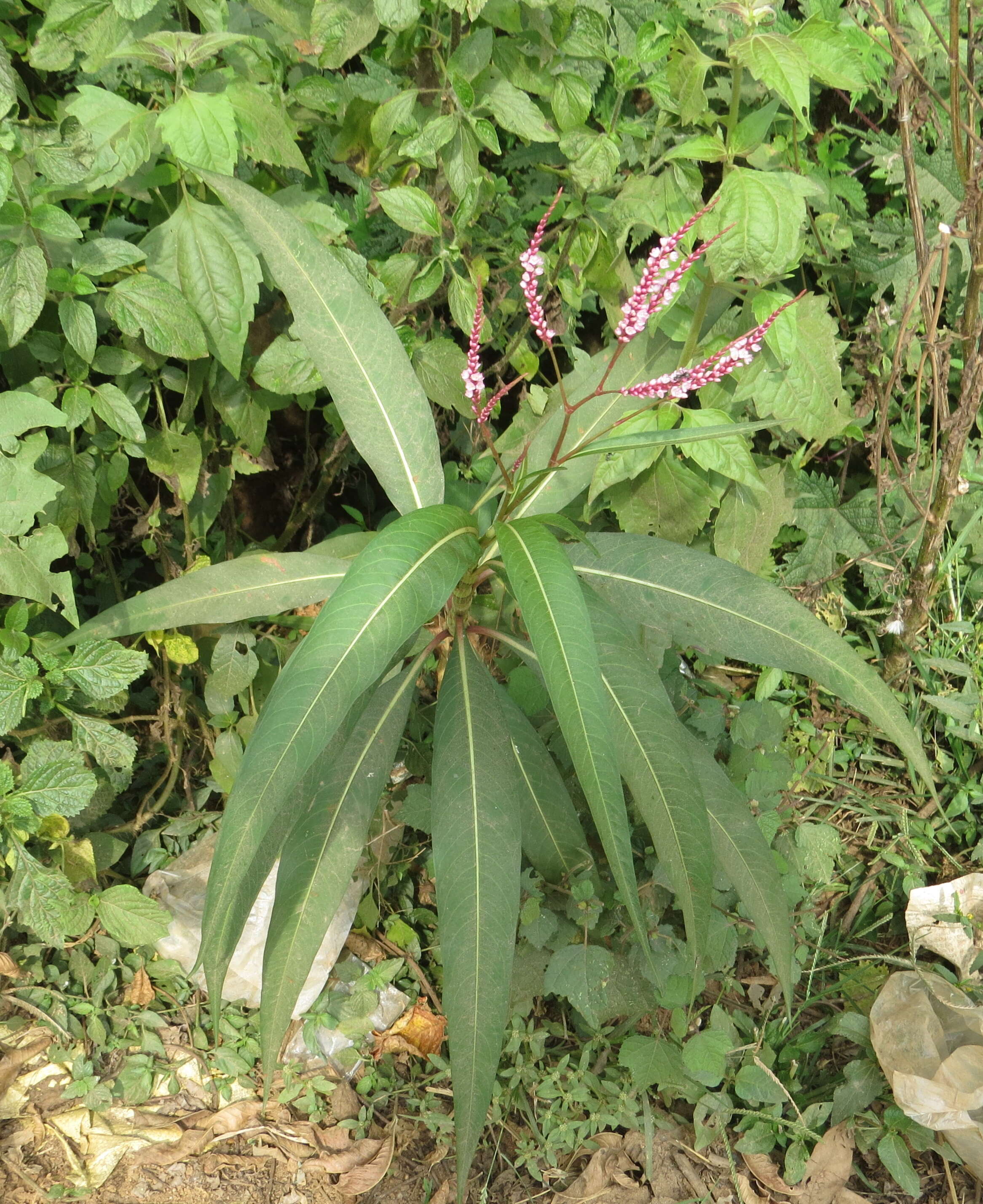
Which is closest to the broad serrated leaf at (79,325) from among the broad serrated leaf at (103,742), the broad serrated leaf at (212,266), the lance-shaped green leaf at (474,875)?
the broad serrated leaf at (212,266)

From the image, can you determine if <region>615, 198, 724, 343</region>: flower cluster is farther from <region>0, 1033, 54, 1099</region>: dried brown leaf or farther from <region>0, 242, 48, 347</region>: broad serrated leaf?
<region>0, 1033, 54, 1099</region>: dried brown leaf

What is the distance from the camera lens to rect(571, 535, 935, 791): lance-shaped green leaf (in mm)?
1469

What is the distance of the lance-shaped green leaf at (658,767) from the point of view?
1428 mm

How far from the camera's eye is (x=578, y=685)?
1205 millimetres

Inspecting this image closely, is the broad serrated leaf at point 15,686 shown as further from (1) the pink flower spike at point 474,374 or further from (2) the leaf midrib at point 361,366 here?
(1) the pink flower spike at point 474,374

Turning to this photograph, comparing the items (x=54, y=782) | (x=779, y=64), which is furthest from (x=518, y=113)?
(x=54, y=782)

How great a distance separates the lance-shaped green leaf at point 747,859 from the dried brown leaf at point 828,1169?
0.34m

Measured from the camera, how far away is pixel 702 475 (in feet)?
6.41

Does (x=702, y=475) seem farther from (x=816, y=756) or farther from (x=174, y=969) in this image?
(x=174, y=969)

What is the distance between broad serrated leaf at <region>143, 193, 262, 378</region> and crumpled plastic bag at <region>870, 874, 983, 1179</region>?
1633mm

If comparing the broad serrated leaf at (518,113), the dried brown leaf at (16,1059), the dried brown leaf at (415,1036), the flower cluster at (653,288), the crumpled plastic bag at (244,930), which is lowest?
the dried brown leaf at (415,1036)

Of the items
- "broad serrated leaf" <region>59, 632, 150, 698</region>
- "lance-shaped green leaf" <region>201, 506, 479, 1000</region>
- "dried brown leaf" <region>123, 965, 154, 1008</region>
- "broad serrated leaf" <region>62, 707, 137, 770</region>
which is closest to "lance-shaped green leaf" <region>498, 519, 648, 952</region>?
"lance-shaped green leaf" <region>201, 506, 479, 1000</region>

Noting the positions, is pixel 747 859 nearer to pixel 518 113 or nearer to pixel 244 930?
pixel 244 930

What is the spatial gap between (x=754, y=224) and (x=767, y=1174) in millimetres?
1637
